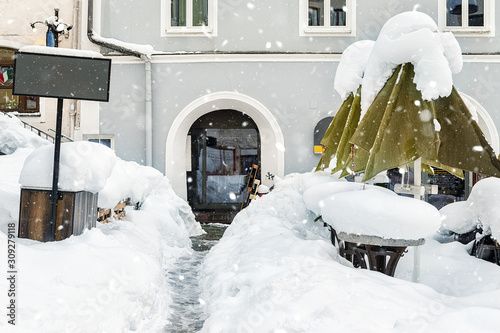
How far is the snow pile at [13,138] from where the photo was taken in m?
8.82

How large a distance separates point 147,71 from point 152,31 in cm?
110

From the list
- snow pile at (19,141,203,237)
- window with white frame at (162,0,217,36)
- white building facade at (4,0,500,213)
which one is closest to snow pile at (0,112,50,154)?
white building facade at (4,0,500,213)

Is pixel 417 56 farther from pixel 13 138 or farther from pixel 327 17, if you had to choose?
pixel 327 17

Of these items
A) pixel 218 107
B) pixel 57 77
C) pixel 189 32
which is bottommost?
pixel 57 77

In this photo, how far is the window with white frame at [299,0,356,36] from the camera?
38.5 feet

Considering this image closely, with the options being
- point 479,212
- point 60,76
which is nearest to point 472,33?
point 479,212

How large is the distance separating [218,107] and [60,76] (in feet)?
25.7

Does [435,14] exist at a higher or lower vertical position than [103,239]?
higher

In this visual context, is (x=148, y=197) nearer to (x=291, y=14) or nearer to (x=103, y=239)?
(x=103, y=239)

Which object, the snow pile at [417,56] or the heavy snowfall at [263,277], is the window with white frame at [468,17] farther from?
the snow pile at [417,56]

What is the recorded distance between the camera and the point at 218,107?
1268 centimetres

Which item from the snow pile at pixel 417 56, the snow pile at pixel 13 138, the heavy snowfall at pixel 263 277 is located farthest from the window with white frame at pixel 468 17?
the snow pile at pixel 13 138

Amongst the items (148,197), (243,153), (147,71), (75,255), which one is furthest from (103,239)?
(243,153)

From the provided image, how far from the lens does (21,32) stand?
11852 mm
